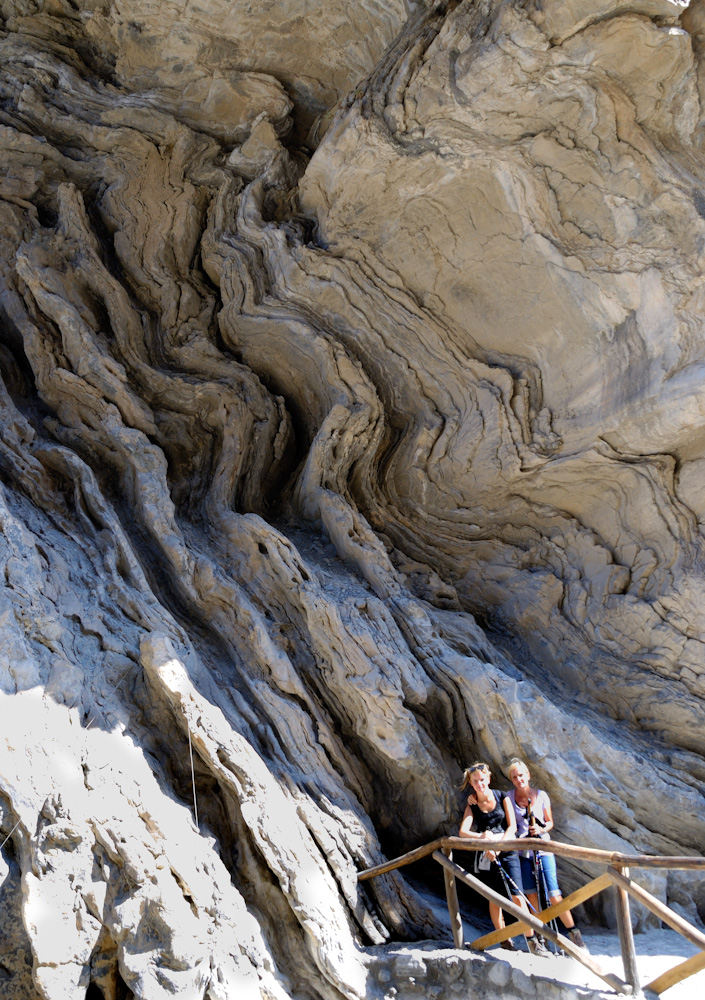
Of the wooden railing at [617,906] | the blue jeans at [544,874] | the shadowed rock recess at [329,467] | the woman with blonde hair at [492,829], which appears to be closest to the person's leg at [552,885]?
the blue jeans at [544,874]

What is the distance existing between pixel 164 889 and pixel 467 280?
5.72 meters

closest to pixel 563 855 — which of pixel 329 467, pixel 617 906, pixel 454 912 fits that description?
pixel 617 906

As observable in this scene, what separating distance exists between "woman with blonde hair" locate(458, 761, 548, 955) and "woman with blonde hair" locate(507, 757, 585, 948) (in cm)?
7

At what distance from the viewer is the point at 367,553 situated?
23.0 feet

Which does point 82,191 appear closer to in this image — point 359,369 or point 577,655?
point 359,369

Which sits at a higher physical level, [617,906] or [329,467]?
[329,467]

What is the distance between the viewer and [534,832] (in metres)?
5.00

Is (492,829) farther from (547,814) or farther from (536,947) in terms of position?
(536,947)

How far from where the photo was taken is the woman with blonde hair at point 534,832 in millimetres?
4852

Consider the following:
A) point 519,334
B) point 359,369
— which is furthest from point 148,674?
point 519,334

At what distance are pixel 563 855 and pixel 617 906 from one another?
0.36 m

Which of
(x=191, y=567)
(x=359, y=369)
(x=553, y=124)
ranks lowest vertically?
(x=191, y=567)

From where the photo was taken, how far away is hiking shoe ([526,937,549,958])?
4.51 m

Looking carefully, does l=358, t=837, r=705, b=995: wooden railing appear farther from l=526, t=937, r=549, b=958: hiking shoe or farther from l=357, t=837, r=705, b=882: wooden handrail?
l=526, t=937, r=549, b=958: hiking shoe
